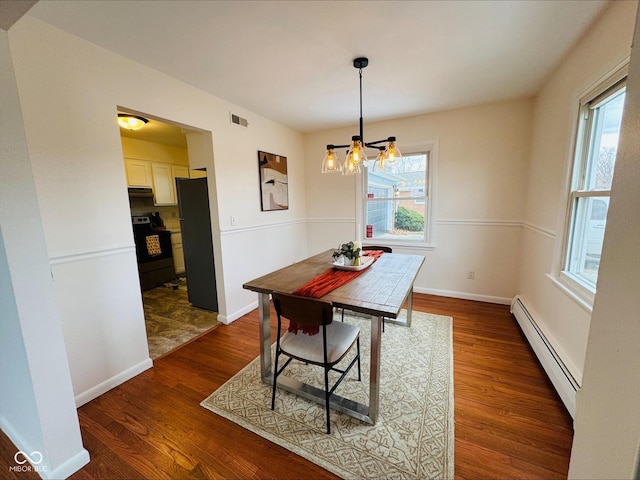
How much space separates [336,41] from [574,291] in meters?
2.37

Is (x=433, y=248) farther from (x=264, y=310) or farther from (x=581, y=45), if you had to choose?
(x=264, y=310)

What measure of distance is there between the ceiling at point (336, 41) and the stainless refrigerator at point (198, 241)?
3.63 ft

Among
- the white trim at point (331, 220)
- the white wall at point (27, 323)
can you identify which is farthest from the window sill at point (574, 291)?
the white wall at point (27, 323)

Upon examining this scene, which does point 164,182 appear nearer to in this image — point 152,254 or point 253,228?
point 152,254

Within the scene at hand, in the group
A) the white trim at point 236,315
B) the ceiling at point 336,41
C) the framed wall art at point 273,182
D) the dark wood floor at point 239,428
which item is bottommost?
the dark wood floor at point 239,428

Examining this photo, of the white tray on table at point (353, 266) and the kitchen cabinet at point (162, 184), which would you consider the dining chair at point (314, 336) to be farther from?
the kitchen cabinet at point (162, 184)

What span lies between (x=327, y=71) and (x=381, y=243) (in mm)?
2420

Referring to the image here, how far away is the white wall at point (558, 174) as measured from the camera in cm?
156

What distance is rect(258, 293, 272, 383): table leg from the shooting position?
1926 millimetres

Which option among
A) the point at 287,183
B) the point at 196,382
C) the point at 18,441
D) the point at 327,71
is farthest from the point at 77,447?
the point at 287,183

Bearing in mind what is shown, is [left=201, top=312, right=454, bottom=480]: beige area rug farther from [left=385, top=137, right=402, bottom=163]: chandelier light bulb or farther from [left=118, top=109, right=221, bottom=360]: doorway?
[left=385, top=137, right=402, bottom=163]: chandelier light bulb

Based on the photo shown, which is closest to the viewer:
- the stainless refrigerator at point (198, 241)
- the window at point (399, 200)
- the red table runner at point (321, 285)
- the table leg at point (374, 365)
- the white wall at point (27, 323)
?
the white wall at point (27, 323)

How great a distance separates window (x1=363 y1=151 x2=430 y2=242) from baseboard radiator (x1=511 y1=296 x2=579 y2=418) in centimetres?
145

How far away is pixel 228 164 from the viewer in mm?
2875
